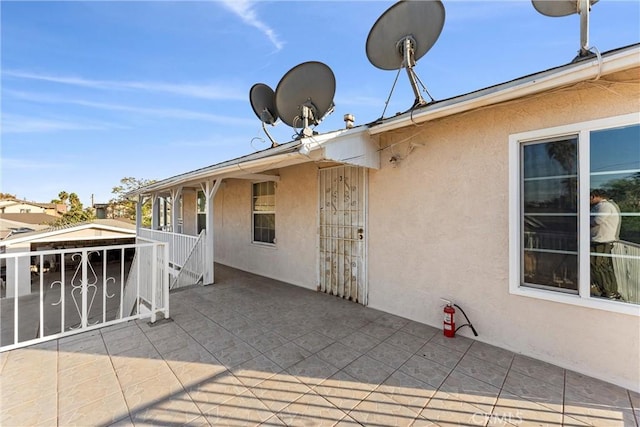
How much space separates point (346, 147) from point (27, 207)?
46792mm

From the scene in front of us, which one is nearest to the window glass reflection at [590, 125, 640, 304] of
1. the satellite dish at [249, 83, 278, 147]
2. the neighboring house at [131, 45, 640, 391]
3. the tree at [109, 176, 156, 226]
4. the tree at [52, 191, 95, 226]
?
the neighboring house at [131, 45, 640, 391]

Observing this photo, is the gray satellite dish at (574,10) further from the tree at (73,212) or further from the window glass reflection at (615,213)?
the tree at (73,212)

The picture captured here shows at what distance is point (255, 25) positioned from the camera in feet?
19.0

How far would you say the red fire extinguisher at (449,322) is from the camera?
11.3 feet

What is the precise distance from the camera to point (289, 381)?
252 centimetres

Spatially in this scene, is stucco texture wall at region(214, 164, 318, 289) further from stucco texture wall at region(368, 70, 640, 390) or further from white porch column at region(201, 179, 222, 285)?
stucco texture wall at region(368, 70, 640, 390)

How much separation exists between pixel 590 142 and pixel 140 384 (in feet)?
16.5

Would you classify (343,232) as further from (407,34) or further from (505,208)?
(407,34)

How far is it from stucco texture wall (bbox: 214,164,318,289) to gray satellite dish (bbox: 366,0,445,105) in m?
2.55

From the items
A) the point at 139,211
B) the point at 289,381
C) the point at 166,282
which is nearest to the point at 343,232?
the point at 289,381

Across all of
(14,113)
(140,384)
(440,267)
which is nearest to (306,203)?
(440,267)

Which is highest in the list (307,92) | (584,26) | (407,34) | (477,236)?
(407,34)

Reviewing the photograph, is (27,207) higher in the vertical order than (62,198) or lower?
lower

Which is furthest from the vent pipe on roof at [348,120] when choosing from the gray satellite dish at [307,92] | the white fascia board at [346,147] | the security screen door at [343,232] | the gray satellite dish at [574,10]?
the gray satellite dish at [574,10]
